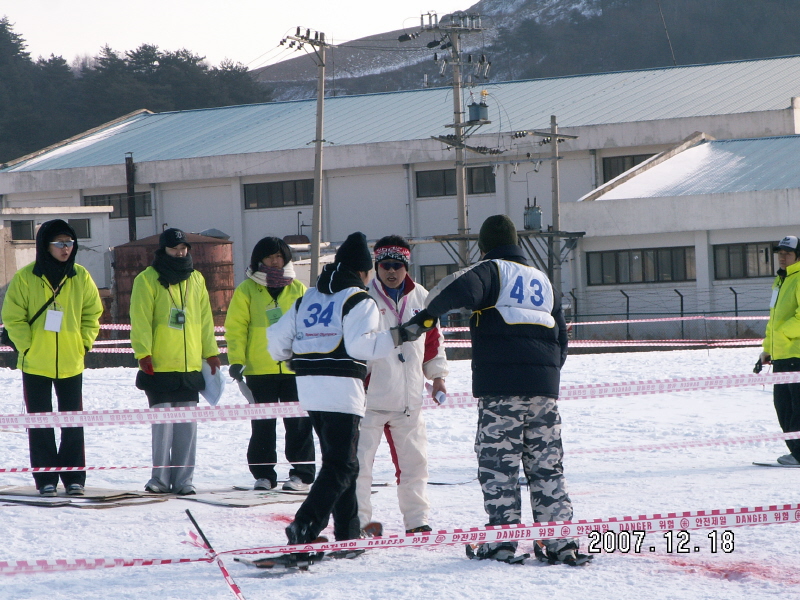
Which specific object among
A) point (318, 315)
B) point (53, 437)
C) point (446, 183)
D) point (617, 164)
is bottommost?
point (53, 437)

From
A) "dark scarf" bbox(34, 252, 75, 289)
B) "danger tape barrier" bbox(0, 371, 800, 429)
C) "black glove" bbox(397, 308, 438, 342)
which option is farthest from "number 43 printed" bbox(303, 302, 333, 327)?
"dark scarf" bbox(34, 252, 75, 289)

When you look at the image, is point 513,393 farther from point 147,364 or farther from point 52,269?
point 52,269

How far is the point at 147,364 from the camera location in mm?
6715

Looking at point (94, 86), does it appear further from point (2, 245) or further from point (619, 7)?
point (619, 7)

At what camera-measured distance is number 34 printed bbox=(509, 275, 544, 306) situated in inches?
198

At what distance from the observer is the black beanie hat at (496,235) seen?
520cm

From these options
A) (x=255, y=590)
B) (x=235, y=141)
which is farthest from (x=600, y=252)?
(x=255, y=590)

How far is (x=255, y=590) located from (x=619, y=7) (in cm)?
15932

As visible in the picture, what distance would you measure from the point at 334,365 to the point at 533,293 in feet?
3.37

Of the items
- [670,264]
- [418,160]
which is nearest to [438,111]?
[418,160]

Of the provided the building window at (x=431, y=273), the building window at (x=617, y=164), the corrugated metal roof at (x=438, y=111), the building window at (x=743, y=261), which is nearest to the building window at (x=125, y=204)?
the corrugated metal roof at (x=438, y=111)

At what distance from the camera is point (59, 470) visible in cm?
651

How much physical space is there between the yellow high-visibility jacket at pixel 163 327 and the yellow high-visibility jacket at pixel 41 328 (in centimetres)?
39

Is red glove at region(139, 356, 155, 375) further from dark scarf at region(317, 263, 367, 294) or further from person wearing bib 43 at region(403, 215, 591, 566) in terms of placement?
person wearing bib 43 at region(403, 215, 591, 566)
